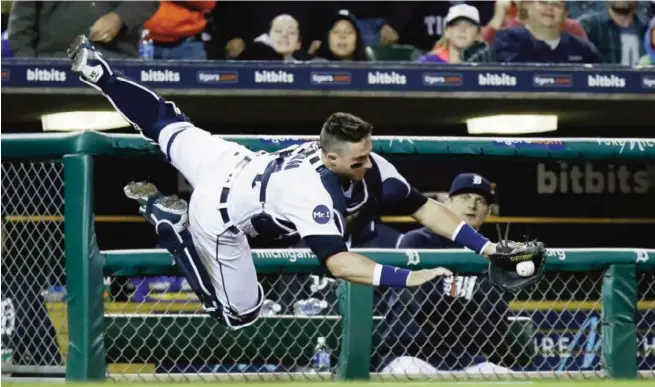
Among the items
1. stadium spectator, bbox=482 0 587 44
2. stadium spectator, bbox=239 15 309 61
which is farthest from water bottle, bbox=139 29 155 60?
stadium spectator, bbox=482 0 587 44

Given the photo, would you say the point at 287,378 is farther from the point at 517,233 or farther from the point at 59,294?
the point at 517,233

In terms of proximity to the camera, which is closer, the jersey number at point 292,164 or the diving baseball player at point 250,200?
the diving baseball player at point 250,200

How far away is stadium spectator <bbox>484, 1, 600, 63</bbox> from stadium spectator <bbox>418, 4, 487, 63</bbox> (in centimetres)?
16

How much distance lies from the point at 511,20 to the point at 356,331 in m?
4.04

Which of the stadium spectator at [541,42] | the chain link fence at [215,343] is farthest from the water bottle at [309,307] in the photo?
the stadium spectator at [541,42]

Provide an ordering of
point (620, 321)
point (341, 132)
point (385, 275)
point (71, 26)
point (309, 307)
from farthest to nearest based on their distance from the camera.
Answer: point (71, 26)
point (309, 307)
point (620, 321)
point (341, 132)
point (385, 275)

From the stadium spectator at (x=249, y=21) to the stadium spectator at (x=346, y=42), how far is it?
0.26m

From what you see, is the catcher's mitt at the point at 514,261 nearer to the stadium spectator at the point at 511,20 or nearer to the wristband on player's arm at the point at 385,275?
the wristband on player's arm at the point at 385,275

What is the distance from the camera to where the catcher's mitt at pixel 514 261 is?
5.58m

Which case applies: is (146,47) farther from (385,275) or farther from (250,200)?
(385,275)

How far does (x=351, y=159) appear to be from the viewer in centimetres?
552

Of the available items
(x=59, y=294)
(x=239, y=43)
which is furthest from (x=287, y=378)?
(x=239, y=43)

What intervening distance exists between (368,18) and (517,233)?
2.06 metres

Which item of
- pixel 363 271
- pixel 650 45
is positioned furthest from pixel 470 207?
pixel 650 45
